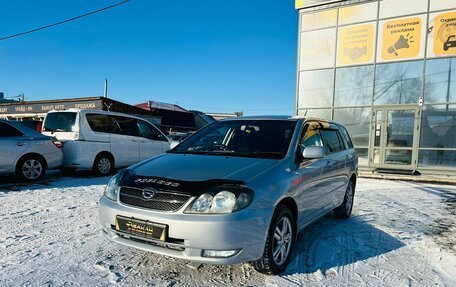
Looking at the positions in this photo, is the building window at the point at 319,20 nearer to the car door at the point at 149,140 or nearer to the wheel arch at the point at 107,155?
the car door at the point at 149,140

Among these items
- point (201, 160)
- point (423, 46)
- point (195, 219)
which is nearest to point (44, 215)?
point (201, 160)

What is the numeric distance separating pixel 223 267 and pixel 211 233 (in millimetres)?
790

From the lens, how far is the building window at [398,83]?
11.8 m

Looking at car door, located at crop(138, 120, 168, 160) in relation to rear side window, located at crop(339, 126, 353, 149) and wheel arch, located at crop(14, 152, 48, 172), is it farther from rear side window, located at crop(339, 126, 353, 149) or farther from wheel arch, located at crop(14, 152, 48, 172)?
rear side window, located at crop(339, 126, 353, 149)

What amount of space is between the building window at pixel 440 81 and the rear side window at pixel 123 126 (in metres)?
9.92

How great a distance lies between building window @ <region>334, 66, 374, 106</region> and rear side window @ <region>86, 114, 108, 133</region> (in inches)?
347

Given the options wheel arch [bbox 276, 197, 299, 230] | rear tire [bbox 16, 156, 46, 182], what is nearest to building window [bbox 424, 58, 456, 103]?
wheel arch [bbox 276, 197, 299, 230]

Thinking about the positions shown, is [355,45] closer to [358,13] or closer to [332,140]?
[358,13]

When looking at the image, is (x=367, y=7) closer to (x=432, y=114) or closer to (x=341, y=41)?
(x=341, y=41)

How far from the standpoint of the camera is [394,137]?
478 inches

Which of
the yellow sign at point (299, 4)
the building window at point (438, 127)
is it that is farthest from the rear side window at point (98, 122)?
the building window at point (438, 127)

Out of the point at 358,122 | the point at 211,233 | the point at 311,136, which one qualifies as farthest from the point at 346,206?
the point at 358,122

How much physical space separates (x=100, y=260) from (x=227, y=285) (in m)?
1.37

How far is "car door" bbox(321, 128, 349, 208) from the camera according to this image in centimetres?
450
